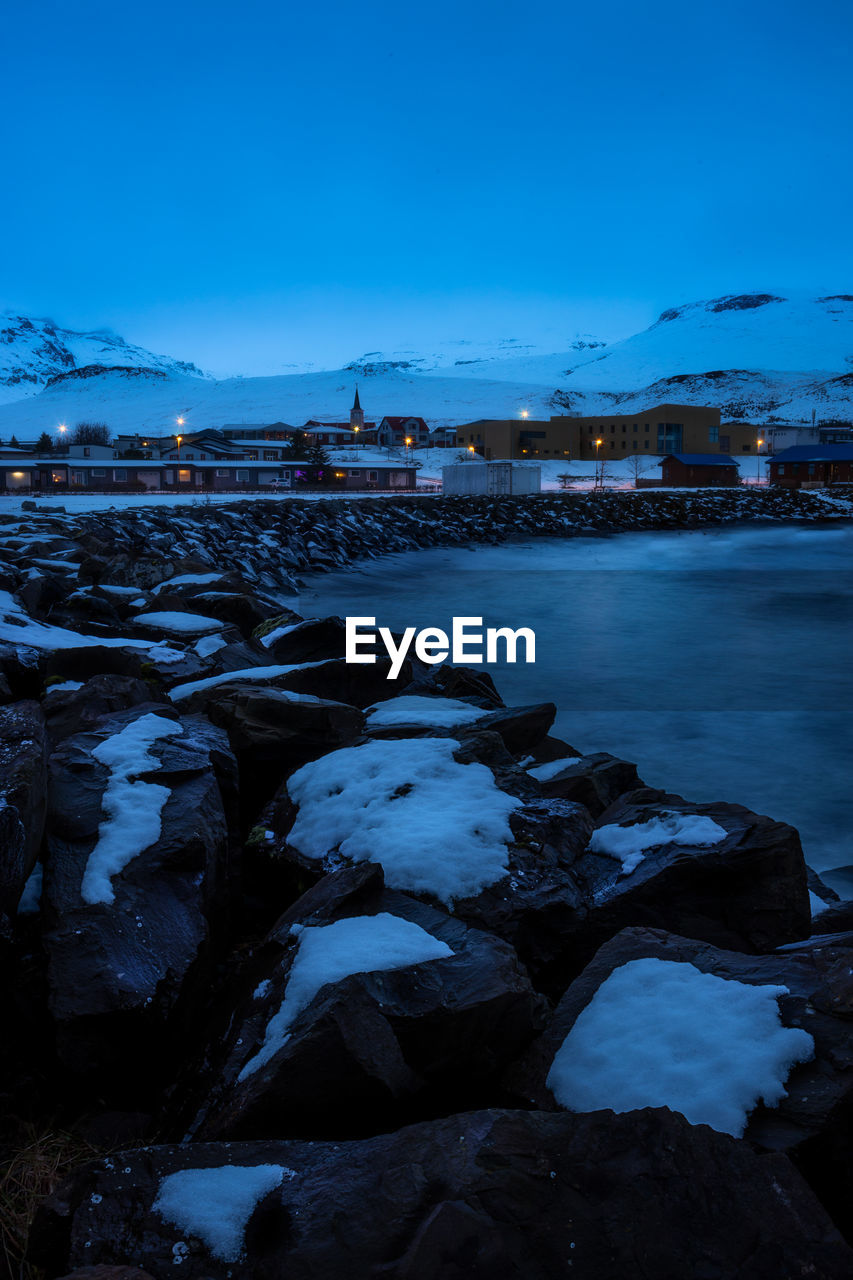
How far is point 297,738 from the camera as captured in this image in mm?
6027

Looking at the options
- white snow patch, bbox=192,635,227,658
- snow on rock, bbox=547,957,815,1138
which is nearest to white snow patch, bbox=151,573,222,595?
white snow patch, bbox=192,635,227,658

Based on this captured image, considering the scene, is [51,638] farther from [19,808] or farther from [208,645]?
[19,808]

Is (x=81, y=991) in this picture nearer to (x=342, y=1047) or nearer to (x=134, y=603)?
(x=342, y=1047)

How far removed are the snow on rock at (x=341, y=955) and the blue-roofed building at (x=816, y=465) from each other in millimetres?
95314

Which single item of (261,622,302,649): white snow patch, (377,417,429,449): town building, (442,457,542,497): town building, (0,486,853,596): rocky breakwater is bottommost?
(261,622,302,649): white snow patch

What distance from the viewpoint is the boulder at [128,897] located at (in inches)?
128

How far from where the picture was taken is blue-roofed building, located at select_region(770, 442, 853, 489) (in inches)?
3514

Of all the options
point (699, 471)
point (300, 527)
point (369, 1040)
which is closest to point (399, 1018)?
point (369, 1040)

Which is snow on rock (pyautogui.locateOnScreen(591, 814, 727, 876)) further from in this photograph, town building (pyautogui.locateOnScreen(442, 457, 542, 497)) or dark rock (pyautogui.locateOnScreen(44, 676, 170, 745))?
town building (pyautogui.locateOnScreen(442, 457, 542, 497))

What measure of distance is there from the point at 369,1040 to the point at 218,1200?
65 cm

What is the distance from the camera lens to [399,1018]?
2850 millimetres

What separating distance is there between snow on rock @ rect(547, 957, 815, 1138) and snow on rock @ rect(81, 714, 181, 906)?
216cm

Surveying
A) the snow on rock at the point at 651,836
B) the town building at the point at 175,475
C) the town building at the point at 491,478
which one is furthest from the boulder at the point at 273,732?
the town building at the point at 175,475

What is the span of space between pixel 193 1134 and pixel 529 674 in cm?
1289
